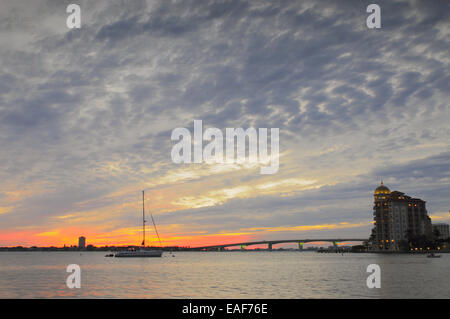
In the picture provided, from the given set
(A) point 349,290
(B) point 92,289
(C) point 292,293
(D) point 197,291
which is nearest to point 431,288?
(A) point 349,290

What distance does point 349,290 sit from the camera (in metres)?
57.5

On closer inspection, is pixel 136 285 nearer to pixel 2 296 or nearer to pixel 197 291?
pixel 197 291

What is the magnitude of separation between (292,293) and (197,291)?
40.9ft
